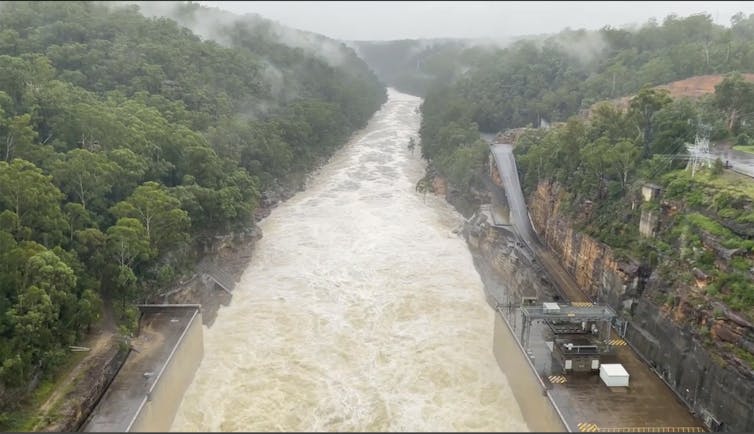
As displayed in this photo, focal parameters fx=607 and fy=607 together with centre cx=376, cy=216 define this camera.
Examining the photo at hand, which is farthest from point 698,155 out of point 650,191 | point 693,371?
point 693,371

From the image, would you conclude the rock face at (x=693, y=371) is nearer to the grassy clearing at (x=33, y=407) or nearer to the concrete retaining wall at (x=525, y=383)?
the concrete retaining wall at (x=525, y=383)

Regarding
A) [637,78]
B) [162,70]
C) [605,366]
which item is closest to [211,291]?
[605,366]

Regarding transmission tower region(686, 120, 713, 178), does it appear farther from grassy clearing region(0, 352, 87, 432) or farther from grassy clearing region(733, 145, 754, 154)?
grassy clearing region(0, 352, 87, 432)

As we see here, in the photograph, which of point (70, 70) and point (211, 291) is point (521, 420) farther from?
point (70, 70)

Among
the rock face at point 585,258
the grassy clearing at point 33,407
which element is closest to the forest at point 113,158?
the grassy clearing at point 33,407

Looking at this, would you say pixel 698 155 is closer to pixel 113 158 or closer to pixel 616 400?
pixel 616 400
